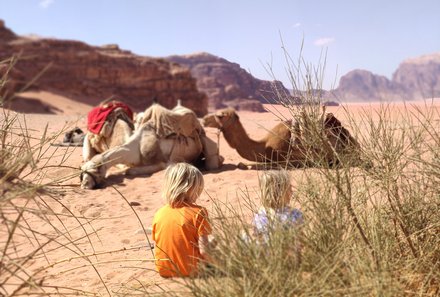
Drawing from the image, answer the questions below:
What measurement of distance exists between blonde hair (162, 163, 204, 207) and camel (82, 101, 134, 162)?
4.81m

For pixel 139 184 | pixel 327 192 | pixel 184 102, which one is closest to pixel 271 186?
pixel 327 192

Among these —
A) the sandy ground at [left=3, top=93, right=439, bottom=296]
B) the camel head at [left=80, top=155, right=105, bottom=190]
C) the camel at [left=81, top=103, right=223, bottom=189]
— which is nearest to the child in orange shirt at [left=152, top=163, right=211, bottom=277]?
the sandy ground at [left=3, top=93, right=439, bottom=296]

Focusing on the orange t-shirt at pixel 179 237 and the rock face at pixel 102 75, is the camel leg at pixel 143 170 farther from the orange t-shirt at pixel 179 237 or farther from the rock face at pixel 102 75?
the rock face at pixel 102 75

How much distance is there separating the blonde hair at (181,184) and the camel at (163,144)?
4.44 m

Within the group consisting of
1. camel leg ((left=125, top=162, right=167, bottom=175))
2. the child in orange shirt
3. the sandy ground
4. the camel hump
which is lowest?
the sandy ground

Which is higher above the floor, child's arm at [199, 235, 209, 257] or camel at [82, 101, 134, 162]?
camel at [82, 101, 134, 162]

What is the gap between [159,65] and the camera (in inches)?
1861

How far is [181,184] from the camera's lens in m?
3.19

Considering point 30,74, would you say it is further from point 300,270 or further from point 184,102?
point 300,270

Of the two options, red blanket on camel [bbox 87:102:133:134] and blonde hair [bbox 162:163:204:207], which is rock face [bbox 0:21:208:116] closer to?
red blanket on camel [bbox 87:102:133:134]

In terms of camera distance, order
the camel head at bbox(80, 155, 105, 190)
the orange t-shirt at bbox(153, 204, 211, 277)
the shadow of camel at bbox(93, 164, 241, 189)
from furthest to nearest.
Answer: the shadow of camel at bbox(93, 164, 241, 189) < the camel head at bbox(80, 155, 105, 190) < the orange t-shirt at bbox(153, 204, 211, 277)

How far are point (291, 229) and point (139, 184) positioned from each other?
5544 mm

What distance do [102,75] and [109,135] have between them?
39300 millimetres

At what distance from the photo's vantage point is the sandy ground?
10.6 feet
